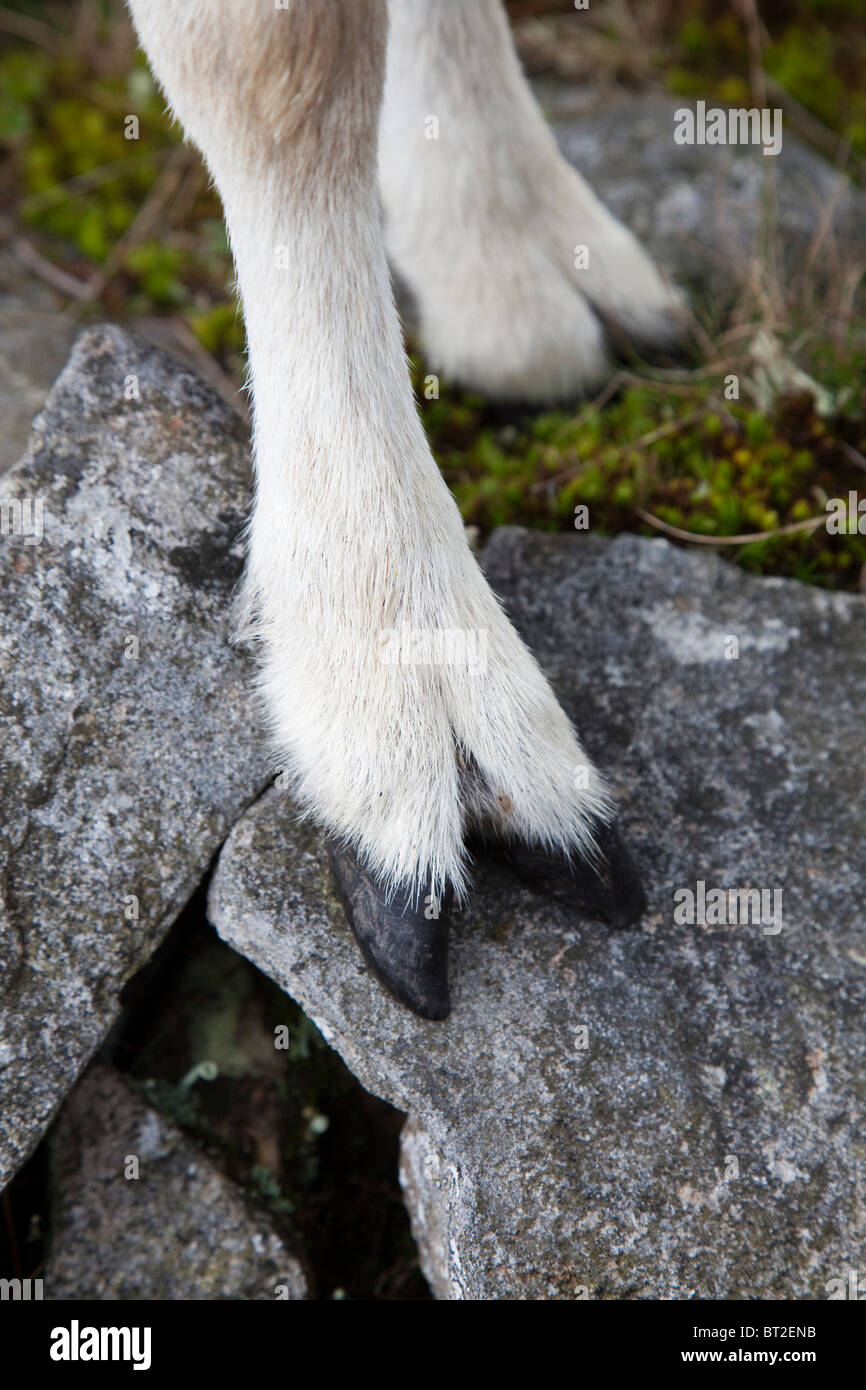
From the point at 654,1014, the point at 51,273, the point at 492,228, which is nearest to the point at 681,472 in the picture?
the point at 492,228

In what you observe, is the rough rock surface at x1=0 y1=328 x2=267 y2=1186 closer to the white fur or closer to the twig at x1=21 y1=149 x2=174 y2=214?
the white fur

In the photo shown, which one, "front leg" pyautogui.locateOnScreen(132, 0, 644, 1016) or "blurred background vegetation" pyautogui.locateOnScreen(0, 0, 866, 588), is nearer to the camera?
"front leg" pyautogui.locateOnScreen(132, 0, 644, 1016)

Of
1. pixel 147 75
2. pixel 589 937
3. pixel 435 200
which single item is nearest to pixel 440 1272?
pixel 589 937

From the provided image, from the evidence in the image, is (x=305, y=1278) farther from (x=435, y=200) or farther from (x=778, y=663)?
(x=435, y=200)

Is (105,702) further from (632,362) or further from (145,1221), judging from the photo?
(632,362)

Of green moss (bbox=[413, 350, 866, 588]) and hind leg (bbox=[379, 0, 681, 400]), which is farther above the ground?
hind leg (bbox=[379, 0, 681, 400])

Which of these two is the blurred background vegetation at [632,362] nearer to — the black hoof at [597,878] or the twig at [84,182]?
the twig at [84,182]

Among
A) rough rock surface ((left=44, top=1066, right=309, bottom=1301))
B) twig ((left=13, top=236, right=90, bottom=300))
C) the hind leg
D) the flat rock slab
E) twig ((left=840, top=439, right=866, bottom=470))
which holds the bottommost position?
rough rock surface ((left=44, top=1066, right=309, bottom=1301))

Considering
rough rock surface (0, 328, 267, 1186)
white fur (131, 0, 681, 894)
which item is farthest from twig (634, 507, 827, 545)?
rough rock surface (0, 328, 267, 1186)

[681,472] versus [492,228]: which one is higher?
A: [492,228]
